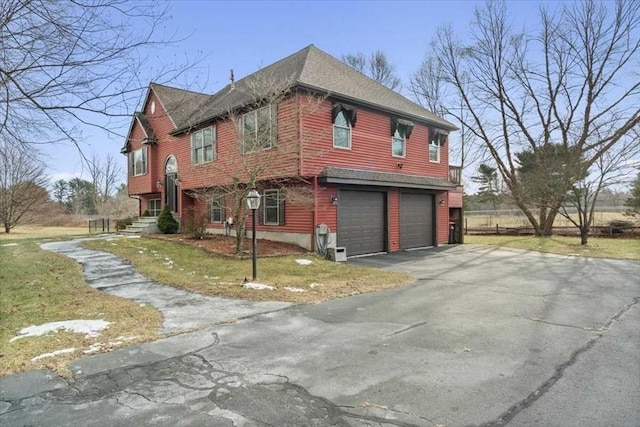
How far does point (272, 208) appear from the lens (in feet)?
48.1

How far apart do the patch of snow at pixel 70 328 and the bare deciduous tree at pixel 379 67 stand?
107 ft

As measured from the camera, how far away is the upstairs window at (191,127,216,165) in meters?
16.6

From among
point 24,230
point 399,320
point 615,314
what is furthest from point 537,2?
point 24,230

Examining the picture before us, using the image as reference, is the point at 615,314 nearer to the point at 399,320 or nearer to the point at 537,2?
the point at 399,320

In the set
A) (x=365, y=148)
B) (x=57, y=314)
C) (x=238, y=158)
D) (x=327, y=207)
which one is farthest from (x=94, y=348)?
(x=365, y=148)

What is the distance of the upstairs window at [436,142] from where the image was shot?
1780cm

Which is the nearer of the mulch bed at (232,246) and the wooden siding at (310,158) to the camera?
the mulch bed at (232,246)

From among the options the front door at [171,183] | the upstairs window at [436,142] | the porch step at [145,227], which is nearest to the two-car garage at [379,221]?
the upstairs window at [436,142]

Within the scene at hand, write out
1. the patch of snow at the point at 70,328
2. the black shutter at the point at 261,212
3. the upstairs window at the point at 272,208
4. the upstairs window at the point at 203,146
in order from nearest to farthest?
the patch of snow at the point at 70,328
the upstairs window at the point at 272,208
the black shutter at the point at 261,212
the upstairs window at the point at 203,146

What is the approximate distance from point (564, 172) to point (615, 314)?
1687 cm

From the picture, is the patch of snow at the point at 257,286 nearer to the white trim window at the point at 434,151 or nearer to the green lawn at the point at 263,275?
the green lawn at the point at 263,275

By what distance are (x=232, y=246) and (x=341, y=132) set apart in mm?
5509

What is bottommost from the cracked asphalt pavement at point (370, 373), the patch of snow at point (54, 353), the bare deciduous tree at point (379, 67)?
the cracked asphalt pavement at point (370, 373)

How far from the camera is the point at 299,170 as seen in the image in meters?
12.5
